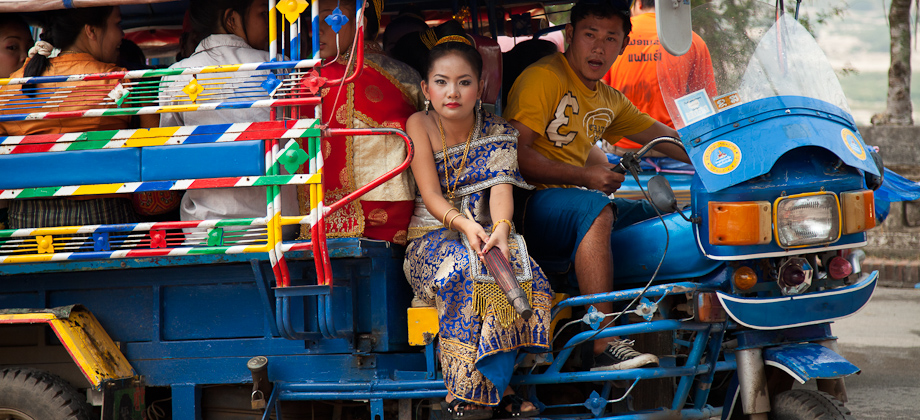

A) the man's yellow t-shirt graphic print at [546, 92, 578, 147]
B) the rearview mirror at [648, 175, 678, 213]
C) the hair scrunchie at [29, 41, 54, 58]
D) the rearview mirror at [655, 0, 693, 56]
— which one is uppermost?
the hair scrunchie at [29, 41, 54, 58]

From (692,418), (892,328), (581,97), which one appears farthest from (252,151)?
(892,328)

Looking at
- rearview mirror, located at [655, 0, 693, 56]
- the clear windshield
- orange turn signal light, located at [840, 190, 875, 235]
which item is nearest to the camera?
rearview mirror, located at [655, 0, 693, 56]

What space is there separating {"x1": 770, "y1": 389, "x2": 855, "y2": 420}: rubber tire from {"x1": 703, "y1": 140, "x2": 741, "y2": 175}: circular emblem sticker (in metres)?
0.87

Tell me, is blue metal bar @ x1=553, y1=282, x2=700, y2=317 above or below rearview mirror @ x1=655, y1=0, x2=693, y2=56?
below

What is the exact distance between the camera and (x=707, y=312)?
9.23ft

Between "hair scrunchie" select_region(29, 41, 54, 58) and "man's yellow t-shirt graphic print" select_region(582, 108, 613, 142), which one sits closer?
"hair scrunchie" select_region(29, 41, 54, 58)

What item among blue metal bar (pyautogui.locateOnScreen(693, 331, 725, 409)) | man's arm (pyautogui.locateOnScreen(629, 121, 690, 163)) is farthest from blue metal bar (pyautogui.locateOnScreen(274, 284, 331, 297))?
man's arm (pyautogui.locateOnScreen(629, 121, 690, 163))

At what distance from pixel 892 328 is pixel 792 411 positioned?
4.72 meters

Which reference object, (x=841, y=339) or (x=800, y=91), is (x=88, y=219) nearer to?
(x=800, y=91)

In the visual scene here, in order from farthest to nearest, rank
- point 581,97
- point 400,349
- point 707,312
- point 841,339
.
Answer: point 841,339, point 581,97, point 400,349, point 707,312

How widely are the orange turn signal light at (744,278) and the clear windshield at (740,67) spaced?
59 cm

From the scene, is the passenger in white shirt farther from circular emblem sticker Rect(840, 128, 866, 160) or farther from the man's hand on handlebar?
circular emblem sticker Rect(840, 128, 866, 160)

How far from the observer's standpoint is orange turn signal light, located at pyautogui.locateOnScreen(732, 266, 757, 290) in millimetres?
2832

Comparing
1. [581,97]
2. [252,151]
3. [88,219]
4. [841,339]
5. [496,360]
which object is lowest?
[841,339]
